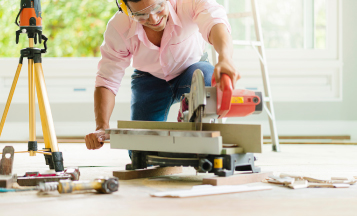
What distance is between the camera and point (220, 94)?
4.92 ft

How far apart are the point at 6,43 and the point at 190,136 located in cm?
361

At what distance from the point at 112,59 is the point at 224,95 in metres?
0.97

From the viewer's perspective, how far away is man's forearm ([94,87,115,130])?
6.83 ft

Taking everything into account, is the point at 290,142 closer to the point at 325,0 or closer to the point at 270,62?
the point at 270,62

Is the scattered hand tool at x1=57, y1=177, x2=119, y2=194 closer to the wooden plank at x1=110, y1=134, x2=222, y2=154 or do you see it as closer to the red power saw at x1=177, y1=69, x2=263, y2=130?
the wooden plank at x1=110, y1=134, x2=222, y2=154

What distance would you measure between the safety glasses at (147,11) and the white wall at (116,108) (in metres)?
2.38

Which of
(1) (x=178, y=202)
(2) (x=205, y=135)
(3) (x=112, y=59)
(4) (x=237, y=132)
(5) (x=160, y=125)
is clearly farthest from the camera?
(3) (x=112, y=59)

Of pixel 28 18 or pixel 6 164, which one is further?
pixel 28 18

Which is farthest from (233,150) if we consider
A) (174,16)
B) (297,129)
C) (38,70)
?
(297,129)

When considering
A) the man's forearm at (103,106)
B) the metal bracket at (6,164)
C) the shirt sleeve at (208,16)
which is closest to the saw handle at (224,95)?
the shirt sleeve at (208,16)

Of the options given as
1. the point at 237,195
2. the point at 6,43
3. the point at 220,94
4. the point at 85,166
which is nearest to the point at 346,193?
the point at 237,195

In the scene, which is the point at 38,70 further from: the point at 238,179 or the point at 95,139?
the point at 238,179

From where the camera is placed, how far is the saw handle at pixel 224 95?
1.43 m

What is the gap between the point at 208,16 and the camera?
6.09 ft
